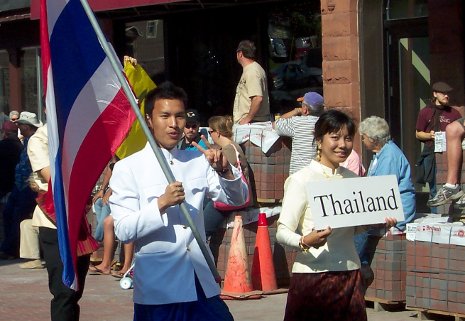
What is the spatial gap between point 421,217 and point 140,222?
525 cm

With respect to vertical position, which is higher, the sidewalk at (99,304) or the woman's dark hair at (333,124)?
the woman's dark hair at (333,124)

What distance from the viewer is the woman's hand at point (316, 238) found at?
18.5ft

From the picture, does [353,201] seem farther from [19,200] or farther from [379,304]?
[19,200]

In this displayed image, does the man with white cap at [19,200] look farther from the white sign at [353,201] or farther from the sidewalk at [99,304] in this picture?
the white sign at [353,201]

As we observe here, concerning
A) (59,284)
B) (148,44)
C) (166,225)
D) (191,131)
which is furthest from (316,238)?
(148,44)

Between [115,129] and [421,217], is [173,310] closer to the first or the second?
[115,129]

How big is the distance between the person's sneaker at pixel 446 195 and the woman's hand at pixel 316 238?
3.66 metres

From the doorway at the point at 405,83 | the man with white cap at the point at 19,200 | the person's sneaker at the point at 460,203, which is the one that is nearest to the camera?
the person's sneaker at the point at 460,203

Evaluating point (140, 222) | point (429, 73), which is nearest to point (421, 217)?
point (429, 73)

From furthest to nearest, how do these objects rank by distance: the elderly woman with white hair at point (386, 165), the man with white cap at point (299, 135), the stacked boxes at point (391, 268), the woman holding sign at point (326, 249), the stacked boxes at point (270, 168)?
the stacked boxes at point (270, 168) → the man with white cap at point (299, 135) → the elderly woman with white hair at point (386, 165) → the stacked boxes at point (391, 268) → the woman holding sign at point (326, 249)

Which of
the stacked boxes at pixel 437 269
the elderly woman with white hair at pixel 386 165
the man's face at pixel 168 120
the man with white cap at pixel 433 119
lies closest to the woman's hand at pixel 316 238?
the man's face at pixel 168 120

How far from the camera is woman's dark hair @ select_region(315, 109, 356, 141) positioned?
5.90m

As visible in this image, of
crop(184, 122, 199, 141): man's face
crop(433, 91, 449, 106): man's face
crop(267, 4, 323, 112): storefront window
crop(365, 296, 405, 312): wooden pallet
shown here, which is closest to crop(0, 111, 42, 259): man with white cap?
crop(267, 4, 323, 112): storefront window

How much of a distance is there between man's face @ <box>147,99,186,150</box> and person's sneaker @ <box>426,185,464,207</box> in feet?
13.8
